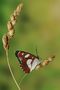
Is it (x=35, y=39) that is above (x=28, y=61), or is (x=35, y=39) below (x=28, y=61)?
below

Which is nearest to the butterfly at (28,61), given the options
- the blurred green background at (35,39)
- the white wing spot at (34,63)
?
the white wing spot at (34,63)

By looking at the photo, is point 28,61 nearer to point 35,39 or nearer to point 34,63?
point 34,63

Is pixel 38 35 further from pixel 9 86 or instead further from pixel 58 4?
pixel 9 86

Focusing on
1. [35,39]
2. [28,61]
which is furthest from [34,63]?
[35,39]

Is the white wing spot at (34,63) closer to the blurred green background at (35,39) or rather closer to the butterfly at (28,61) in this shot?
the butterfly at (28,61)

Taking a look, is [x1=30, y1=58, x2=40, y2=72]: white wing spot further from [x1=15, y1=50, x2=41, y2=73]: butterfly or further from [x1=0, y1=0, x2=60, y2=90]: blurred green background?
[x1=0, y1=0, x2=60, y2=90]: blurred green background

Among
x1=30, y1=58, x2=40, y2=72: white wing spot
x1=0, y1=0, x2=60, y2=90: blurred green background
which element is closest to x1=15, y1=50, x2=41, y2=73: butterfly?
x1=30, y1=58, x2=40, y2=72: white wing spot
